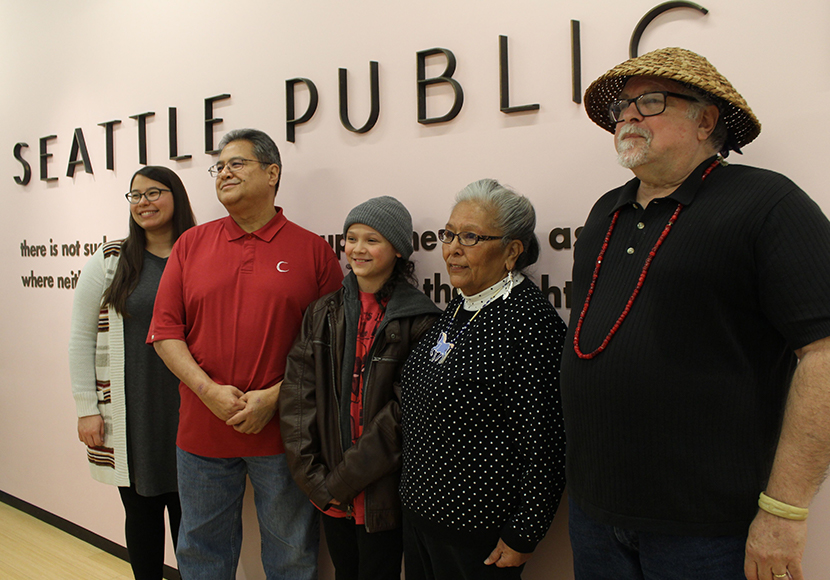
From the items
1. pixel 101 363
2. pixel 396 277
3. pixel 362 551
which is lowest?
pixel 362 551

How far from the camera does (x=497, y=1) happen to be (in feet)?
6.35

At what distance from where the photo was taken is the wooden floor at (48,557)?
9.73 feet

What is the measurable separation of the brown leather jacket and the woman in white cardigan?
771 millimetres

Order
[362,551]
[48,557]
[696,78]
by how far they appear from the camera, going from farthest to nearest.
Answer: [48,557], [362,551], [696,78]

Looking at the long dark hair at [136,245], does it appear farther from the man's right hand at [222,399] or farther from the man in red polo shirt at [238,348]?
the man's right hand at [222,399]

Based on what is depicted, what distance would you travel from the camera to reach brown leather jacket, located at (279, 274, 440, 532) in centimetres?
178

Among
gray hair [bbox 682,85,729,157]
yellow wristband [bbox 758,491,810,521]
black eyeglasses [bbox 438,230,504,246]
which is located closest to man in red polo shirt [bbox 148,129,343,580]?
black eyeglasses [bbox 438,230,504,246]

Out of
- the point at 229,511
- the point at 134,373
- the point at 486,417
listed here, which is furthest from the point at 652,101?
the point at 134,373

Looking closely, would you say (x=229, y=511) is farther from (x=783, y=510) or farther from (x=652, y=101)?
(x=652, y=101)

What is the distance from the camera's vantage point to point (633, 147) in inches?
51.3

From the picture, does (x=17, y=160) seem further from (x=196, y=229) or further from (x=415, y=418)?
(x=415, y=418)

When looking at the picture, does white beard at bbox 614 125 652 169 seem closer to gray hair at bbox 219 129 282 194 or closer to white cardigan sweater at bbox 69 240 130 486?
gray hair at bbox 219 129 282 194

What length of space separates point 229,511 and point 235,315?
754 millimetres

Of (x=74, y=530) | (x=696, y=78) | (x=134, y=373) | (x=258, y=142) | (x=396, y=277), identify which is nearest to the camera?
(x=696, y=78)
